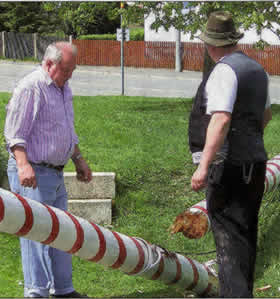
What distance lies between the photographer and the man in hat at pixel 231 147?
4.03 metres

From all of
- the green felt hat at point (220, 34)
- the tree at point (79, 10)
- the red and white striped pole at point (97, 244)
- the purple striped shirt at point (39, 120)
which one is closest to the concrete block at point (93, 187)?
the red and white striped pole at point (97, 244)

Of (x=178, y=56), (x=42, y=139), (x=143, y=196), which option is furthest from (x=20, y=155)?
(x=178, y=56)

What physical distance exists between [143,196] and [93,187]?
653mm

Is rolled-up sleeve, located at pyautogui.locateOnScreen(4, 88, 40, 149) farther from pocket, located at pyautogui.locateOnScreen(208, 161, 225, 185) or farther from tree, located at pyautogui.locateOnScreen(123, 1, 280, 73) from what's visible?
tree, located at pyautogui.locateOnScreen(123, 1, 280, 73)

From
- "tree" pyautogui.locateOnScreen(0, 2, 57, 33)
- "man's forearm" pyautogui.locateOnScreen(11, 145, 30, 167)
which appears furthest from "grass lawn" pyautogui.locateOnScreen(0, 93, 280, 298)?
"tree" pyautogui.locateOnScreen(0, 2, 57, 33)

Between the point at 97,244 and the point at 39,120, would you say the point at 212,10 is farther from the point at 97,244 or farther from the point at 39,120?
the point at 97,244

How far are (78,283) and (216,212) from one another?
5.73 feet

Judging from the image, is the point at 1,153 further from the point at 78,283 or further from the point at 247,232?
the point at 247,232

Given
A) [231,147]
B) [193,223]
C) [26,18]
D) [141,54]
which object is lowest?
[141,54]

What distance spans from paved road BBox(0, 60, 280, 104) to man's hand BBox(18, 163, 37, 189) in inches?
658

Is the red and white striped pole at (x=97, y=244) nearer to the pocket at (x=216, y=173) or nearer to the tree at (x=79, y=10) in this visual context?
the pocket at (x=216, y=173)

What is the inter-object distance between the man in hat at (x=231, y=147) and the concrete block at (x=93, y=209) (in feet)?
8.02

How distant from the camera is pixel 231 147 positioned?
13.6ft

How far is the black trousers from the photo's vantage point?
13.7 feet
